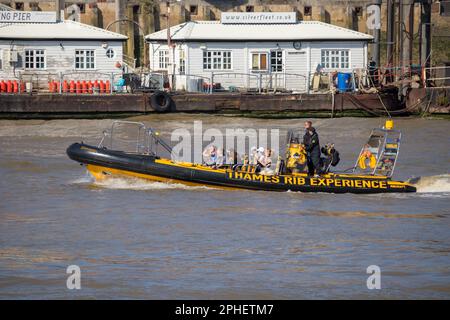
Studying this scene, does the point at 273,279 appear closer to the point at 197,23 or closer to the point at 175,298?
the point at 175,298

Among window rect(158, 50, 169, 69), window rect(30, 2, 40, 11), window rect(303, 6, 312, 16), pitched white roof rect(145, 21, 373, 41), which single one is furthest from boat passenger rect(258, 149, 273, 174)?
window rect(303, 6, 312, 16)

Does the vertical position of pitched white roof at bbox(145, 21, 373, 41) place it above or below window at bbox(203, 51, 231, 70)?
above

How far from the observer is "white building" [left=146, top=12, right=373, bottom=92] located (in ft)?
122

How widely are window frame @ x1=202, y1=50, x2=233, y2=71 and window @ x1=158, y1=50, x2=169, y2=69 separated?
5.48ft

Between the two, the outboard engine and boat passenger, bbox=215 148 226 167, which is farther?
boat passenger, bbox=215 148 226 167

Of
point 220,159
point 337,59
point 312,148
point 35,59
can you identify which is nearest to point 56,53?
point 35,59

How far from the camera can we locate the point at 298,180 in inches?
840

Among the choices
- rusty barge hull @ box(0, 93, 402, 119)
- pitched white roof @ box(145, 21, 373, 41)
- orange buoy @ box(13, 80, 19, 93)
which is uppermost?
pitched white roof @ box(145, 21, 373, 41)

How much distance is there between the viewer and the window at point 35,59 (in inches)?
1446

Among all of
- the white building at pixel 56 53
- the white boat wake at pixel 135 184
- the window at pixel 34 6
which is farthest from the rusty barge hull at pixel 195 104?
the white boat wake at pixel 135 184

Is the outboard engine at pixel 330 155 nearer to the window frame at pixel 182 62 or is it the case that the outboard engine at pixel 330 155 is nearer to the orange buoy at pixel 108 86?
the orange buoy at pixel 108 86

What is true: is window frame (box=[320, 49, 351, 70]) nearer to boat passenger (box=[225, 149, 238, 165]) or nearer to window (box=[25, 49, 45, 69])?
window (box=[25, 49, 45, 69])

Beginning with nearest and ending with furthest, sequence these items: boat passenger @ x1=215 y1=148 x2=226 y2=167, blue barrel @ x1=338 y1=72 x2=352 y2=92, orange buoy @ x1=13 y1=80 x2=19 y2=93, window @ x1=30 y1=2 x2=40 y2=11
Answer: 1. boat passenger @ x1=215 y1=148 x2=226 y2=167
2. orange buoy @ x1=13 y1=80 x2=19 y2=93
3. blue barrel @ x1=338 y1=72 x2=352 y2=92
4. window @ x1=30 y1=2 x2=40 y2=11
